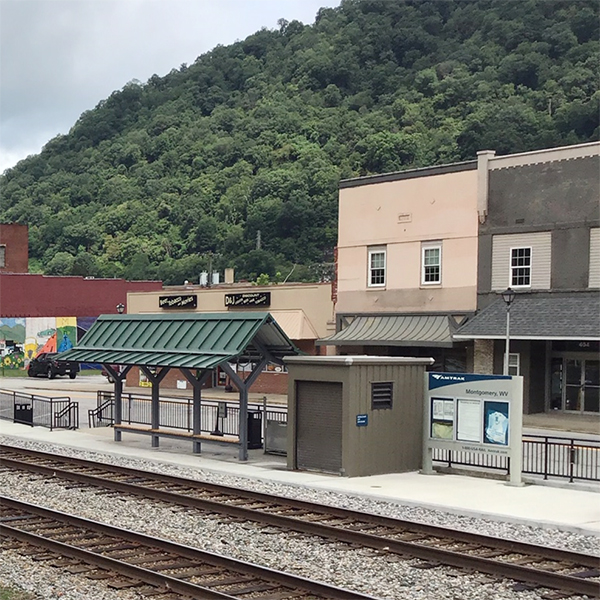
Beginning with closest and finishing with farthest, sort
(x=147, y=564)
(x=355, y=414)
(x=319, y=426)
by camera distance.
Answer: (x=147, y=564) < (x=355, y=414) < (x=319, y=426)

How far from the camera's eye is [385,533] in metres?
14.1

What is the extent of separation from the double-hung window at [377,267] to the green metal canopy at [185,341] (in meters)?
16.2

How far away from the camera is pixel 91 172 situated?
14412 centimetres

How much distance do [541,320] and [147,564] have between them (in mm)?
24003

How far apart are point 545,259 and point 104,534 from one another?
24.5 m

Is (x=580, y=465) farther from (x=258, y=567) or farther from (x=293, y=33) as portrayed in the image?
(x=293, y=33)

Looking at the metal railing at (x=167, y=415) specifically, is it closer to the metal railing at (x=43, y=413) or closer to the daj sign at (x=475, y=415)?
the metal railing at (x=43, y=413)

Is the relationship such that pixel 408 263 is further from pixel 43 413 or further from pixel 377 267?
pixel 43 413

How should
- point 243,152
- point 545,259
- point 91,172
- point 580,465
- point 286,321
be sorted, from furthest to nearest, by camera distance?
point 91,172
point 243,152
point 286,321
point 545,259
point 580,465

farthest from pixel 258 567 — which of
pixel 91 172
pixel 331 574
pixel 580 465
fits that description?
pixel 91 172

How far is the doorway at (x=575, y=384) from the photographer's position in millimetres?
34312

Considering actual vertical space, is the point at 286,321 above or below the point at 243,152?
below

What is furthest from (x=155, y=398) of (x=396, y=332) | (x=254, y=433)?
(x=396, y=332)

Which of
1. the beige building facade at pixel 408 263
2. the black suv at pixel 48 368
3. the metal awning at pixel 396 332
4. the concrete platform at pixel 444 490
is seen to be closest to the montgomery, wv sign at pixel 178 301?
the black suv at pixel 48 368
